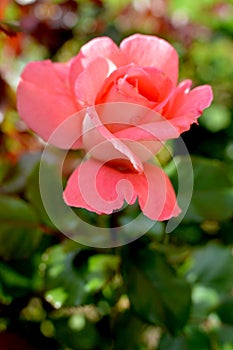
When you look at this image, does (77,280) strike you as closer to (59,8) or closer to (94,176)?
(94,176)

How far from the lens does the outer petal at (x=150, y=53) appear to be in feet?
1.40

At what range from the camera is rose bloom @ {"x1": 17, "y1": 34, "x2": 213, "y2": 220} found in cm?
38

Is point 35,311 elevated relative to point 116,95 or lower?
lower

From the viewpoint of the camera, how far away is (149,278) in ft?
1.77

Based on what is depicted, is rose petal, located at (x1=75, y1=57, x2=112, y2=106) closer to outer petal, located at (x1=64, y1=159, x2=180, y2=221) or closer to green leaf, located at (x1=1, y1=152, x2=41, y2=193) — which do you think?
outer petal, located at (x1=64, y1=159, x2=180, y2=221)

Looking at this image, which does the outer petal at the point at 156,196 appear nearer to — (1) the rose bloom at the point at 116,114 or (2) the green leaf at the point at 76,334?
A: (1) the rose bloom at the point at 116,114

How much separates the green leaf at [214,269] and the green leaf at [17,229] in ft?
0.59

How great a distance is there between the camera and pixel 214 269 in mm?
642

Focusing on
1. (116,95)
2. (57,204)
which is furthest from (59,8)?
(116,95)

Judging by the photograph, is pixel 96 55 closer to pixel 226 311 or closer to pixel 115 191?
pixel 115 191

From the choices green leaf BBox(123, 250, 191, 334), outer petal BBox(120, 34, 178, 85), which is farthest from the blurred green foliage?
outer petal BBox(120, 34, 178, 85)

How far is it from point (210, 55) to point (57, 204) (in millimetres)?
561

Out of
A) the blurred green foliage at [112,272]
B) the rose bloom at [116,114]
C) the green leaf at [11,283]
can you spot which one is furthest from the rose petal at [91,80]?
the green leaf at [11,283]

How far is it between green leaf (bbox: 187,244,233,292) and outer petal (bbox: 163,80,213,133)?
0.27m
